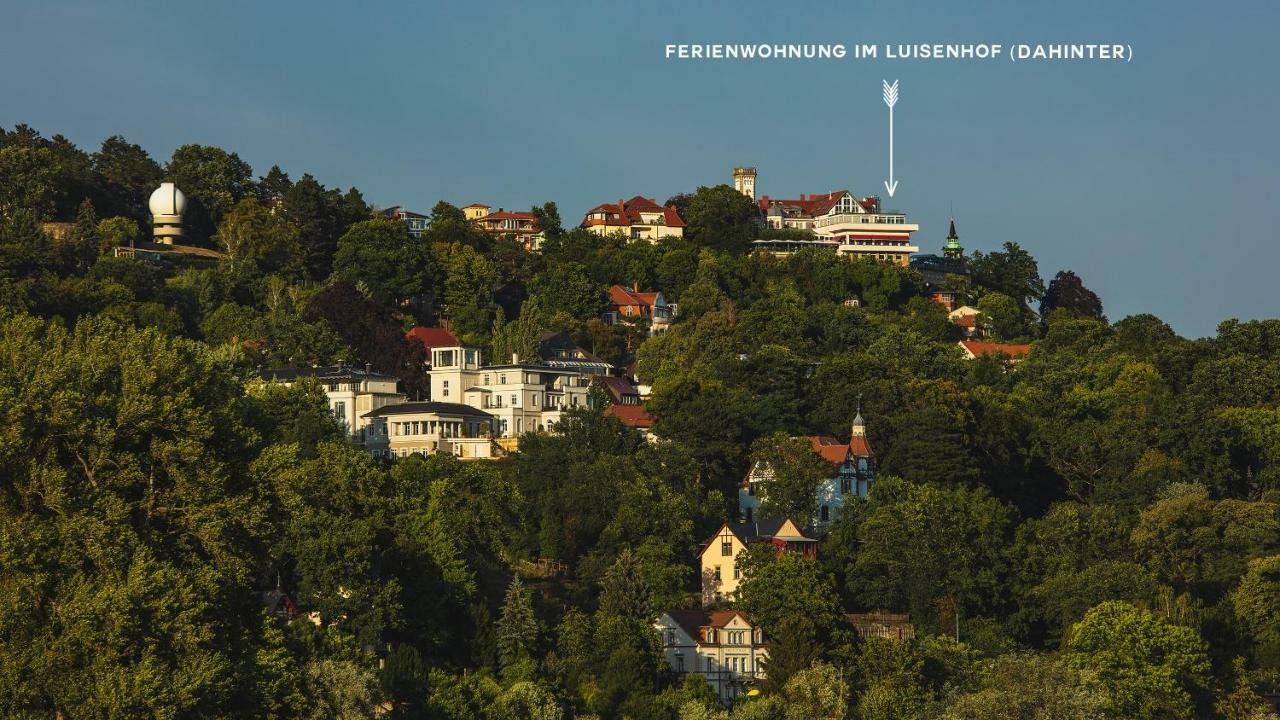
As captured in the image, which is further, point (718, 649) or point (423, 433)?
point (423, 433)

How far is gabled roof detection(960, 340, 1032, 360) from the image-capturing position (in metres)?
120

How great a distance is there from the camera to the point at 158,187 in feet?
451

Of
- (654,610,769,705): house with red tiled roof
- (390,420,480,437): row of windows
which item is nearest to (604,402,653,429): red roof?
(390,420,480,437): row of windows

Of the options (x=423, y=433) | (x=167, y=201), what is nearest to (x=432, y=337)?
(x=423, y=433)

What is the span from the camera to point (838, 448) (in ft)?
296

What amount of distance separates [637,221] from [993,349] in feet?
104

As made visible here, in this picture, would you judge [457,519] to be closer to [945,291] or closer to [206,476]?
[206,476]

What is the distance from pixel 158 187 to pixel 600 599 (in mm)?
70203

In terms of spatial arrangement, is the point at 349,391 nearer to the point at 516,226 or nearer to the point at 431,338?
the point at 431,338

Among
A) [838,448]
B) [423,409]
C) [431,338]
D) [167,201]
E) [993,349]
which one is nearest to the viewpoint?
[838,448]

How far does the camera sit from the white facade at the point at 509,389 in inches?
4090

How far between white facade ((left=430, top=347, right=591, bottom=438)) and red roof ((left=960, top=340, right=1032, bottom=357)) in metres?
24.6

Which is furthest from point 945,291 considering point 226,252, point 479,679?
point 479,679

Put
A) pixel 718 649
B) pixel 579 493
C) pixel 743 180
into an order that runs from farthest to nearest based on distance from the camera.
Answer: pixel 743 180, pixel 579 493, pixel 718 649
